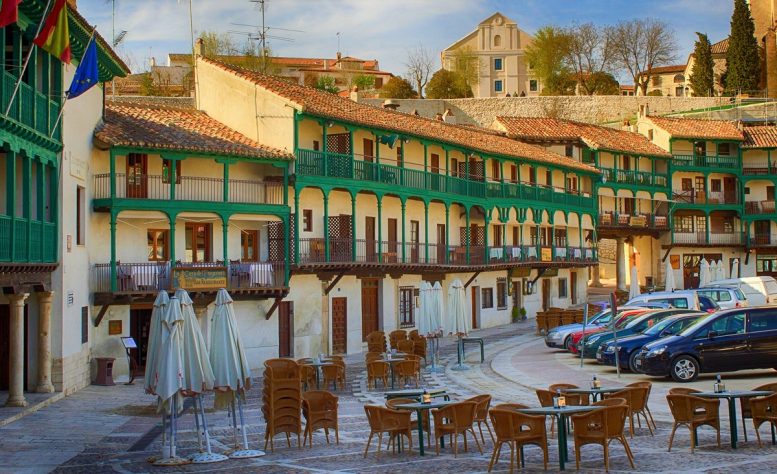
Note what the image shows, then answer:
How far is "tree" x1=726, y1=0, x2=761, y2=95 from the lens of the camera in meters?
87.3

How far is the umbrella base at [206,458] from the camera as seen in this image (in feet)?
52.9

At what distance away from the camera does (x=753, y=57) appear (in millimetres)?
87875

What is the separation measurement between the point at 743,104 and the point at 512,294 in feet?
131

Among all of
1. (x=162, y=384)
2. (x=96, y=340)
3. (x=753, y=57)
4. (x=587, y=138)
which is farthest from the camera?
(x=753, y=57)

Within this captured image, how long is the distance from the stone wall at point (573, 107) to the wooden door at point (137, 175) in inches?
2157

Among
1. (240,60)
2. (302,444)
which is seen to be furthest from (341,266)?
(240,60)

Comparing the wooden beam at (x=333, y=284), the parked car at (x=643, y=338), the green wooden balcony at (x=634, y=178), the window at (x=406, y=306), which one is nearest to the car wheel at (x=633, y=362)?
the parked car at (x=643, y=338)

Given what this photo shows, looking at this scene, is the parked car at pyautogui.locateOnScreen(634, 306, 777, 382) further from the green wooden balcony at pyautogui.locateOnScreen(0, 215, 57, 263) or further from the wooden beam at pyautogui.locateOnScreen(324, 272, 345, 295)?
the wooden beam at pyautogui.locateOnScreen(324, 272, 345, 295)

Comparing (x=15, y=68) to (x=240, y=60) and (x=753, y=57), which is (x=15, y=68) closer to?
(x=240, y=60)

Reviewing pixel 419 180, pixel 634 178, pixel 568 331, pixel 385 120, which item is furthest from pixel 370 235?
pixel 634 178

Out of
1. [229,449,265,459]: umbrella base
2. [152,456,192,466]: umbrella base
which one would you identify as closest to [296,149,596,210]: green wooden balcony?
[229,449,265,459]: umbrella base

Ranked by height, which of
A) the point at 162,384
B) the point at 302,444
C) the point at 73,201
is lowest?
the point at 302,444

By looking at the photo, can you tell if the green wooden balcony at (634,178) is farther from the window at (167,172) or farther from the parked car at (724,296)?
the window at (167,172)

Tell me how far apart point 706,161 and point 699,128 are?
257 centimetres
